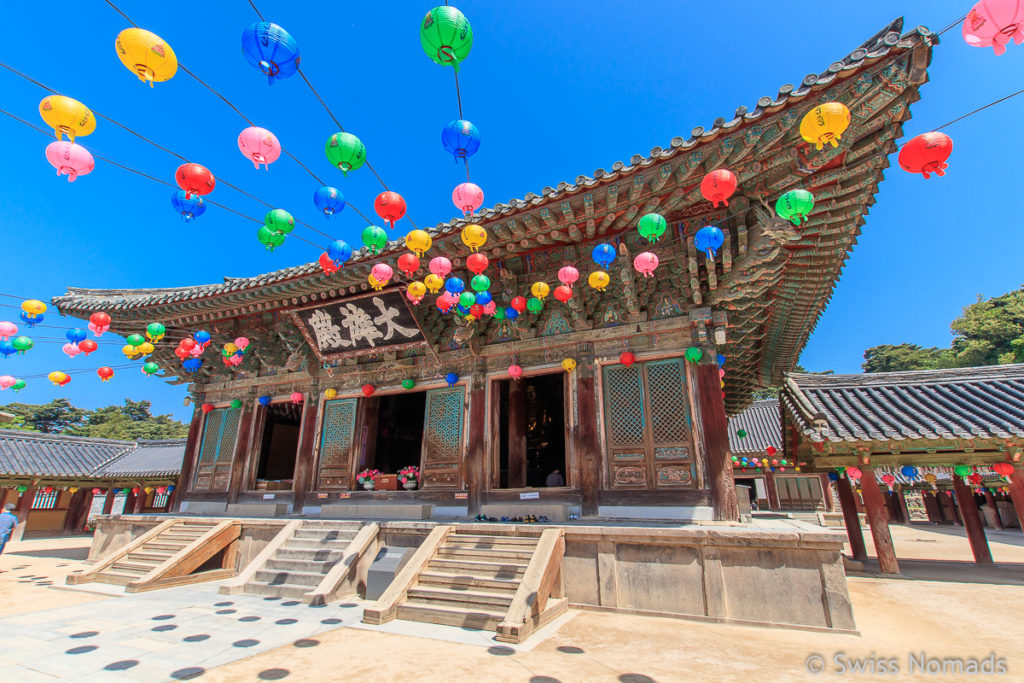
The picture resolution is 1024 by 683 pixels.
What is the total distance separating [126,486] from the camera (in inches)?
784

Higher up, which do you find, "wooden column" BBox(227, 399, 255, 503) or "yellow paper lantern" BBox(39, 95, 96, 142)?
"yellow paper lantern" BBox(39, 95, 96, 142)

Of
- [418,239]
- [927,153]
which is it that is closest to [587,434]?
[418,239]

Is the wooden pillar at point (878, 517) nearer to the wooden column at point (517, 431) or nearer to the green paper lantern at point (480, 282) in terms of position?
the wooden column at point (517, 431)

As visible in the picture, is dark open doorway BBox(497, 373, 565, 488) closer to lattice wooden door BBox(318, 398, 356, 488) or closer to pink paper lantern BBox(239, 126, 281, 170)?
lattice wooden door BBox(318, 398, 356, 488)

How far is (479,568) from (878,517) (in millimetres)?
7588

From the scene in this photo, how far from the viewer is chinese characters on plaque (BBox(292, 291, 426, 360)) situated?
9.78 meters

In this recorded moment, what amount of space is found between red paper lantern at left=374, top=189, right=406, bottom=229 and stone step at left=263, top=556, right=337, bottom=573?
550cm

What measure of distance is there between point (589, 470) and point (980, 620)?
533cm

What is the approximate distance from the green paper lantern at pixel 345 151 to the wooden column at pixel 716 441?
6.21 metres

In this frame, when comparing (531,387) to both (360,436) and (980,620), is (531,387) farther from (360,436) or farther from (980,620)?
(980,620)

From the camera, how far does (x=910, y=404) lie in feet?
32.4

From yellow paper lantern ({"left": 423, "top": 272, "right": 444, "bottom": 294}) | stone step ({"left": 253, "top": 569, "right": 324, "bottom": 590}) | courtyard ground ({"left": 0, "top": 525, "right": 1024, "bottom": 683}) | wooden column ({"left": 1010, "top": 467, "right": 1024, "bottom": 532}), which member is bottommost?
courtyard ground ({"left": 0, "top": 525, "right": 1024, "bottom": 683})

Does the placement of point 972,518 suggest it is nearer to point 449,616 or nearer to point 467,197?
point 449,616

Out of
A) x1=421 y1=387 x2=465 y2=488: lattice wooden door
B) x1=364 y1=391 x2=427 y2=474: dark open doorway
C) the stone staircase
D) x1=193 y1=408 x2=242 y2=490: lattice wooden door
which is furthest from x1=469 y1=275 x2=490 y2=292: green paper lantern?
x1=193 y1=408 x2=242 y2=490: lattice wooden door
